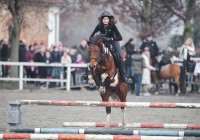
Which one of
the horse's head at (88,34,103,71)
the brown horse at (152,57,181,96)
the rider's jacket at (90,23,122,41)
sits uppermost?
the rider's jacket at (90,23,122,41)

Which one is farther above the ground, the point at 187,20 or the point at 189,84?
the point at 187,20

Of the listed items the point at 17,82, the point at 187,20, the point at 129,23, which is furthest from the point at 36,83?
the point at 129,23

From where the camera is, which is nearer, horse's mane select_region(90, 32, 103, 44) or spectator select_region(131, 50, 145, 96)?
horse's mane select_region(90, 32, 103, 44)

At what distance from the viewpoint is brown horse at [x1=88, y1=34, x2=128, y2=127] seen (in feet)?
47.3

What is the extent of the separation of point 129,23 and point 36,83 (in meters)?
13.6

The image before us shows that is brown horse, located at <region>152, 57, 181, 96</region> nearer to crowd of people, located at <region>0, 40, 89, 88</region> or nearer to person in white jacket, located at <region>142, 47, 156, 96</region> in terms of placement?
person in white jacket, located at <region>142, 47, 156, 96</region>

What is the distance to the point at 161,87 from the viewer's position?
30.6 m

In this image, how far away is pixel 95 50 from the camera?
1437 cm

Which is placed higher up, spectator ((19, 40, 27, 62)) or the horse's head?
the horse's head

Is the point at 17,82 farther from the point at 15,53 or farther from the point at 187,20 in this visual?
the point at 187,20

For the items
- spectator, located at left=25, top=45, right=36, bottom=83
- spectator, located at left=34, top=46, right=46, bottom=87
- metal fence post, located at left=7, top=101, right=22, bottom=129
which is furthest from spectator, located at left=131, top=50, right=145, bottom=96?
metal fence post, located at left=7, top=101, right=22, bottom=129

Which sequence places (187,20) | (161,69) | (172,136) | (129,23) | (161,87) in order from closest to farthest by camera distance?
(172,136) < (161,69) < (161,87) < (187,20) < (129,23)

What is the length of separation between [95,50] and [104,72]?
0.80 meters

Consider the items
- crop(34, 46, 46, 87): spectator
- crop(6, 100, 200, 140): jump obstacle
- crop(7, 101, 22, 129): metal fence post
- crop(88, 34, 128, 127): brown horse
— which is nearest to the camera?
crop(6, 100, 200, 140): jump obstacle
